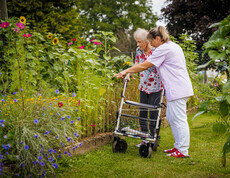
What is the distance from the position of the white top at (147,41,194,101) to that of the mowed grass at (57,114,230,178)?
0.48 metres

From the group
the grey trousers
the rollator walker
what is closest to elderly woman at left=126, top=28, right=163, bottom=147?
the grey trousers

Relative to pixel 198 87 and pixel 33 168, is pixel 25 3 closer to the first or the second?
pixel 198 87

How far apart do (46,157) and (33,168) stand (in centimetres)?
19

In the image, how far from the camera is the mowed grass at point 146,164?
8.87ft

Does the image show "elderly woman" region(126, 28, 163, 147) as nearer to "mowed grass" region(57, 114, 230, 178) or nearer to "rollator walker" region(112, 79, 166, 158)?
"rollator walker" region(112, 79, 166, 158)

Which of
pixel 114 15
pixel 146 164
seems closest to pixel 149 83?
pixel 146 164

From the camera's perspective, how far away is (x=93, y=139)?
350cm

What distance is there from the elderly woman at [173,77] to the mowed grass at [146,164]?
0.24 metres

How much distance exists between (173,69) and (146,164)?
3.86 feet

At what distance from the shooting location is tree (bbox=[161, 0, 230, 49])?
530 inches

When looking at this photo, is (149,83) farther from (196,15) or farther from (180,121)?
(196,15)

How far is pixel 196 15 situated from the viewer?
14633 mm

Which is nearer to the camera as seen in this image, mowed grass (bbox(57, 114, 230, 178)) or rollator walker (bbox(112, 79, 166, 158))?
mowed grass (bbox(57, 114, 230, 178))

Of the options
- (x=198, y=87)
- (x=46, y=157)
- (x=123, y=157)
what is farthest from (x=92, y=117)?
(x=198, y=87)
